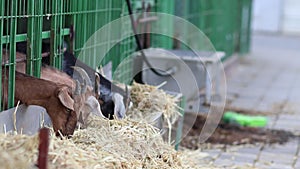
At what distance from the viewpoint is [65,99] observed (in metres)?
3.56

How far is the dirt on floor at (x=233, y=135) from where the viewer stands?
5.97m

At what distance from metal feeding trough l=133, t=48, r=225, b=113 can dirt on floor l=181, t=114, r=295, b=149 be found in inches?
8.5

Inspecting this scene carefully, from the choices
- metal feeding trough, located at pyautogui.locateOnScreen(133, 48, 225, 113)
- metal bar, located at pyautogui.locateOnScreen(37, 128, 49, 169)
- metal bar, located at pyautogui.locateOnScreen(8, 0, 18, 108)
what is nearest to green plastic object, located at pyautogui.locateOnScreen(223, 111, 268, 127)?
metal feeding trough, located at pyautogui.locateOnScreen(133, 48, 225, 113)

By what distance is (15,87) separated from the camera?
362 centimetres

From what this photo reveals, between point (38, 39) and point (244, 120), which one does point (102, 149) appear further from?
point (244, 120)

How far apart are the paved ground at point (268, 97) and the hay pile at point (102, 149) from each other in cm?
142

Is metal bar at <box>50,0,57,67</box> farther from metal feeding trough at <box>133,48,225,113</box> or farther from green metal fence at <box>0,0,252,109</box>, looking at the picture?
metal feeding trough at <box>133,48,225,113</box>

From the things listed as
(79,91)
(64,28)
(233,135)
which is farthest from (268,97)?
(79,91)

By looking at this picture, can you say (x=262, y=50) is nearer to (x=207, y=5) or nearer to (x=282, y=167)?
(x=207, y=5)

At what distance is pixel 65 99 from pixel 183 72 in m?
2.57

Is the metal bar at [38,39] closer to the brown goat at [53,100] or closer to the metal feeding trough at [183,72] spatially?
the brown goat at [53,100]

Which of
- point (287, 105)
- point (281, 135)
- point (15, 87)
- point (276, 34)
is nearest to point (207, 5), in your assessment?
point (287, 105)

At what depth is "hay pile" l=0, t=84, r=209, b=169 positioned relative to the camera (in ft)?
8.86

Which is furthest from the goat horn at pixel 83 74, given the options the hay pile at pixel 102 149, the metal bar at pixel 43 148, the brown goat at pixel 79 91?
the metal bar at pixel 43 148
